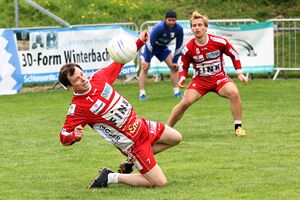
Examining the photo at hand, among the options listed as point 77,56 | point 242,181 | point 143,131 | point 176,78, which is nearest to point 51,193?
Result: point 143,131

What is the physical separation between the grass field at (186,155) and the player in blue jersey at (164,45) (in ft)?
2.31

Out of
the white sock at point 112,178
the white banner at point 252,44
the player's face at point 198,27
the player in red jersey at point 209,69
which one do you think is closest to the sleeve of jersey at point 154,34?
the white banner at point 252,44

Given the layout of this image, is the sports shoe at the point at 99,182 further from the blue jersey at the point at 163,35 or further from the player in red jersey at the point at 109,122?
the blue jersey at the point at 163,35

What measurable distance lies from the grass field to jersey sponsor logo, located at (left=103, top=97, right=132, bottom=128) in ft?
2.34

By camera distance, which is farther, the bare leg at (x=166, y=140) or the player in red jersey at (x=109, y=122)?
the bare leg at (x=166, y=140)

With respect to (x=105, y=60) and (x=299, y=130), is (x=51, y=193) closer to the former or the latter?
(x=299, y=130)

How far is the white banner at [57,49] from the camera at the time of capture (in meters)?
19.7

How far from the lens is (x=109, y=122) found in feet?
29.5

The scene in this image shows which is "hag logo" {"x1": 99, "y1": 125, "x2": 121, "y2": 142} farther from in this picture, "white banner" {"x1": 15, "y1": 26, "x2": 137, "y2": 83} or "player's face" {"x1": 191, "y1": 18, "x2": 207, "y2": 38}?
"white banner" {"x1": 15, "y1": 26, "x2": 137, "y2": 83}

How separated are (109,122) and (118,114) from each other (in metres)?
0.13

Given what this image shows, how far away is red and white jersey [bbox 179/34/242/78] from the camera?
12.6m

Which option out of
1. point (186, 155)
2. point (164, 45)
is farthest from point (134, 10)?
point (186, 155)

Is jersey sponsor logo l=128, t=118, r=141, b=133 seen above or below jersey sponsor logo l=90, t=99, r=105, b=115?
below

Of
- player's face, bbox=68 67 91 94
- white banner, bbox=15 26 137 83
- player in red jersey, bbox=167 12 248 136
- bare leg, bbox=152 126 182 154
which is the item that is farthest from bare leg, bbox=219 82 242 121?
white banner, bbox=15 26 137 83
